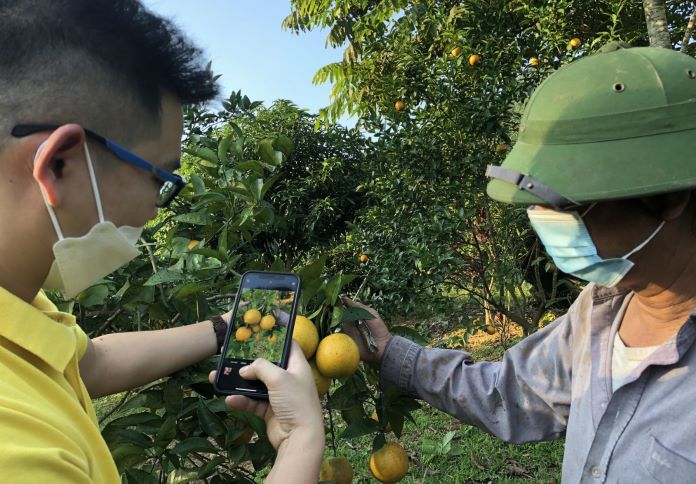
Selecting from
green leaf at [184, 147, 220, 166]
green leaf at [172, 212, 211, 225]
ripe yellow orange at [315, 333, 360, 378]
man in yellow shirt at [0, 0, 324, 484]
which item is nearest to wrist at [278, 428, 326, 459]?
man in yellow shirt at [0, 0, 324, 484]

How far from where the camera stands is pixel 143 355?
1.31m

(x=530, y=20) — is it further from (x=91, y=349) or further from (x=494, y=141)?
(x=91, y=349)

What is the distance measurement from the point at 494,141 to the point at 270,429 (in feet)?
10.4

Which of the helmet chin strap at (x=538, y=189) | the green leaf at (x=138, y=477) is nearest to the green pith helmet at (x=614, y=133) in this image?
the helmet chin strap at (x=538, y=189)

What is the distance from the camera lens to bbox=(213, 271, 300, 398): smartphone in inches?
47.7

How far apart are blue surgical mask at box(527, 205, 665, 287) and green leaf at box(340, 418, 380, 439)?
27.6 inches

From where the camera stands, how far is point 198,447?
1367mm

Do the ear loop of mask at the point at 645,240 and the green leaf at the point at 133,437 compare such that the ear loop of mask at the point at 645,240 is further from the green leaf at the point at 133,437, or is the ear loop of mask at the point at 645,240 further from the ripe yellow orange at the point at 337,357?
the green leaf at the point at 133,437

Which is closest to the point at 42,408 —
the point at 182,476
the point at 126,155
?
the point at 126,155

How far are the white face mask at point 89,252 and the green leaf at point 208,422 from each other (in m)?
0.52

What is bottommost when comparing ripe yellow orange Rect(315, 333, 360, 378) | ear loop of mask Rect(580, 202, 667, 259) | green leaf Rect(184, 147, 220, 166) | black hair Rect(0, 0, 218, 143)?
ripe yellow orange Rect(315, 333, 360, 378)

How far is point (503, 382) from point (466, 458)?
85.8 inches

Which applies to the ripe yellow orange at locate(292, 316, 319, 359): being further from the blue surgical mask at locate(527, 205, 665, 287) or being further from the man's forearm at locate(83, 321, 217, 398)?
the blue surgical mask at locate(527, 205, 665, 287)

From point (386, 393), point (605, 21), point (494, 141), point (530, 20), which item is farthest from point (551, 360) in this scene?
point (605, 21)
